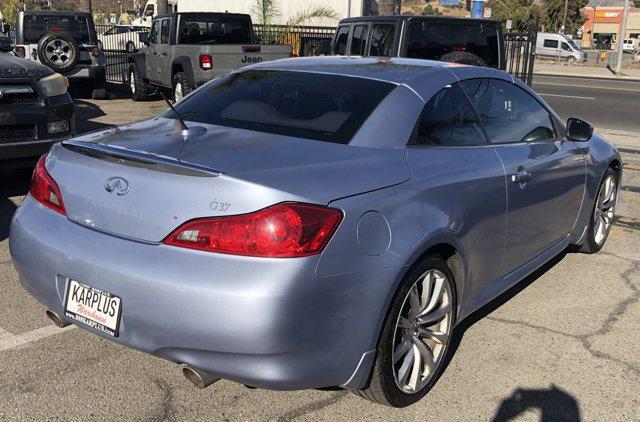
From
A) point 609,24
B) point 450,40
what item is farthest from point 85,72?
point 609,24

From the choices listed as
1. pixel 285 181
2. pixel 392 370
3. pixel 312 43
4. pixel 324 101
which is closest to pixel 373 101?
pixel 324 101

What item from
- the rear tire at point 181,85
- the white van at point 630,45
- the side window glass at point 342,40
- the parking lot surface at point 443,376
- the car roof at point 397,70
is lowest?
the parking lot surface at point 443,376

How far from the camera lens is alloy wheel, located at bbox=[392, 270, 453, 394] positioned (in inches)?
124

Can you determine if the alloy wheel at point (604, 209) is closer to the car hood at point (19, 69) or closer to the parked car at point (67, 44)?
the car hood at point (19, 69)

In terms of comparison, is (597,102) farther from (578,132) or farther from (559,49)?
(559,49)

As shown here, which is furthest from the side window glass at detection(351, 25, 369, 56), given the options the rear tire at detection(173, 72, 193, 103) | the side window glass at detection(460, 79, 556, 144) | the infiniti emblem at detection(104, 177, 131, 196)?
the infiniti emblem at detection(104, 177, 131, 196)

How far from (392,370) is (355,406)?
0.31 meters

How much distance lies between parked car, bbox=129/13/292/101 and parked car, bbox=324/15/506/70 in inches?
114

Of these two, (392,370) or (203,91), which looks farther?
(203,91)

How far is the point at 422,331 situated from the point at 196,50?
1061 cm

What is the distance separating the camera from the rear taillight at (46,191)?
3113 mm

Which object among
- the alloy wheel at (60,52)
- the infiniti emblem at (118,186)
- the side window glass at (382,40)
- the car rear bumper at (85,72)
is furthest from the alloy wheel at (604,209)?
the car rear bumper at (85,72)

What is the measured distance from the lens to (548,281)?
502 cm

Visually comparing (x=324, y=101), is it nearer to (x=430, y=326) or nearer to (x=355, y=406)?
(x=430, y=326)
